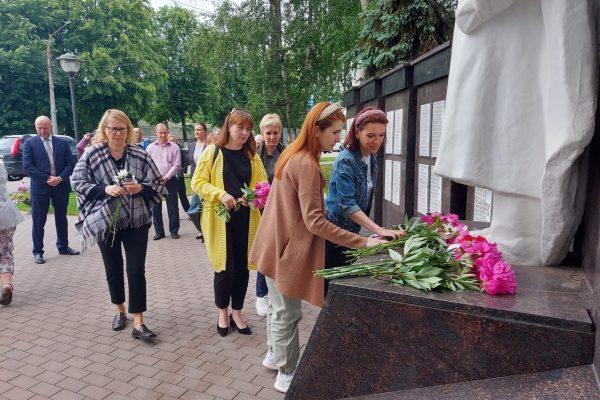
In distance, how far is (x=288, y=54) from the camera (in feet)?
56.1

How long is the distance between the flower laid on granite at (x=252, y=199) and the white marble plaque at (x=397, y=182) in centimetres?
250

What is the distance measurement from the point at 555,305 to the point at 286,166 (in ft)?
4.91

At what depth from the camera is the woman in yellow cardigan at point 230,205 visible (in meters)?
4.00

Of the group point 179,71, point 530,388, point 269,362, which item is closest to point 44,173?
point 269,362

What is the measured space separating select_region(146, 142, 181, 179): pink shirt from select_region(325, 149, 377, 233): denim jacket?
17.3 feet

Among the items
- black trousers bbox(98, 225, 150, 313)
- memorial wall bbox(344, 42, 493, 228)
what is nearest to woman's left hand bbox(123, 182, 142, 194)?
black trousers bbox(98, 225, 150, 313)

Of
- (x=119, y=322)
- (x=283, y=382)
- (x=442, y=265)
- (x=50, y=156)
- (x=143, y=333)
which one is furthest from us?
(x=50, y=156)

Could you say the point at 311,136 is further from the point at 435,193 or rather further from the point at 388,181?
the point at 388,181

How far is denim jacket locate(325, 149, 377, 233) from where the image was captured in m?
3.00

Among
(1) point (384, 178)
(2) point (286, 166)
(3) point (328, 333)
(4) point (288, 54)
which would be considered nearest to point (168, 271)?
(1) point (384, 178)

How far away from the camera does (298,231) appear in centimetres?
281

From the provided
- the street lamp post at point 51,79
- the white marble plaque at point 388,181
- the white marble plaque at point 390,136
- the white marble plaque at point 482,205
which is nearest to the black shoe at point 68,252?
the white marble plaque at point 388,181

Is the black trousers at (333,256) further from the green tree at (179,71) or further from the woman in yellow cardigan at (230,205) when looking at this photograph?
the green tree at (179,71)

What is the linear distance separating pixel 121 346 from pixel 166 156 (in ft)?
14.6
